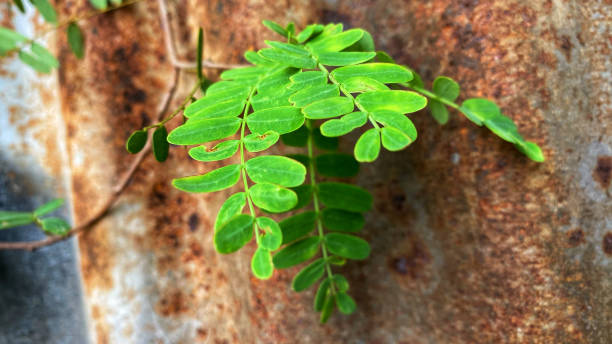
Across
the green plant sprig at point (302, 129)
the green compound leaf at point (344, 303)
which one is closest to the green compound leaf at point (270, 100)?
the green plant sprig at point (302, 129)

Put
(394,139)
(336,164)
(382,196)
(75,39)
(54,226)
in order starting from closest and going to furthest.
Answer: (394,139)
(336,164)
(382,196)
(54,226)
(75,39)

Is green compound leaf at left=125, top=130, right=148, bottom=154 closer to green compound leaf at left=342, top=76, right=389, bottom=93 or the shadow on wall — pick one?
green compound leaf at left=342, top=76, right=389, bottom=93

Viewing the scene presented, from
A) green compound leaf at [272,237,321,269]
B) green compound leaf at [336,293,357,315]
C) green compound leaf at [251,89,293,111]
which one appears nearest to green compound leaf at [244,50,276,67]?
green compound leaf at [251,89,293,111]

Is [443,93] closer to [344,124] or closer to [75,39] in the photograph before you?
[344,124]

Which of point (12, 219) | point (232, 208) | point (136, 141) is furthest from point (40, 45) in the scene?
point (232, 208)

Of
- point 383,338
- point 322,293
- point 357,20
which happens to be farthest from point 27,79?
point 383,338

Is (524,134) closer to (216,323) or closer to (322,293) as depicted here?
(322,293)

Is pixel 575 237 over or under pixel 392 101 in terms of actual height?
under
